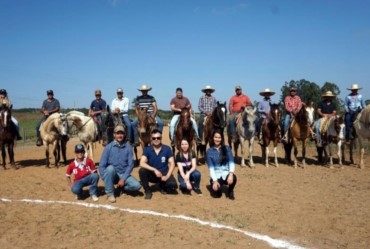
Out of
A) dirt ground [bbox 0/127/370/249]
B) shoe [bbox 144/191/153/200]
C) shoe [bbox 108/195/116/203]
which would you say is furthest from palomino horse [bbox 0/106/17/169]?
shoe [bbox 144/191/153/200]

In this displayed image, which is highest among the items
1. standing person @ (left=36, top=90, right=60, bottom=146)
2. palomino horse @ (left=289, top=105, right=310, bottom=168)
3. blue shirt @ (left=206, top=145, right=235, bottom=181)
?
standing person @ (left=36, top=90, right=60, bottom=146)

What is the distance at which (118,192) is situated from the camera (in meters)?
8.61

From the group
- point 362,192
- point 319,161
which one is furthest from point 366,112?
point 362,192

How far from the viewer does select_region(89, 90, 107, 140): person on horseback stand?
536 inches

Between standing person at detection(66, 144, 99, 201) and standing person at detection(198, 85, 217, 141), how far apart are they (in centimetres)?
599

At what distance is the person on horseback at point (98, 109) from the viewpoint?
1361 cm

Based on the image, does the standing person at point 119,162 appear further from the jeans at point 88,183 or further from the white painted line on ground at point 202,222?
the white painted line on ground at point 202,222

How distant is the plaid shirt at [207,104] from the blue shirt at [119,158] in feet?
18.6

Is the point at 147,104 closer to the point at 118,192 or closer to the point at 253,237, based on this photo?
the point at 118,192

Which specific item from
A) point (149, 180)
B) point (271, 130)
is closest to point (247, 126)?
point (271, 130)

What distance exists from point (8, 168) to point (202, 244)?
1056 cm

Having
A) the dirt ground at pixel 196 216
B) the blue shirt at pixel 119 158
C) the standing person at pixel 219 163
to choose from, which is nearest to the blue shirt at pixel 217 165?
the standing person at pixel 219 163

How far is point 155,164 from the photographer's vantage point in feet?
27.4

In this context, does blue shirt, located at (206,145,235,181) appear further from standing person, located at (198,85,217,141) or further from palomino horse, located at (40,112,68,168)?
palomino horse, located at (40,112,68,168)
